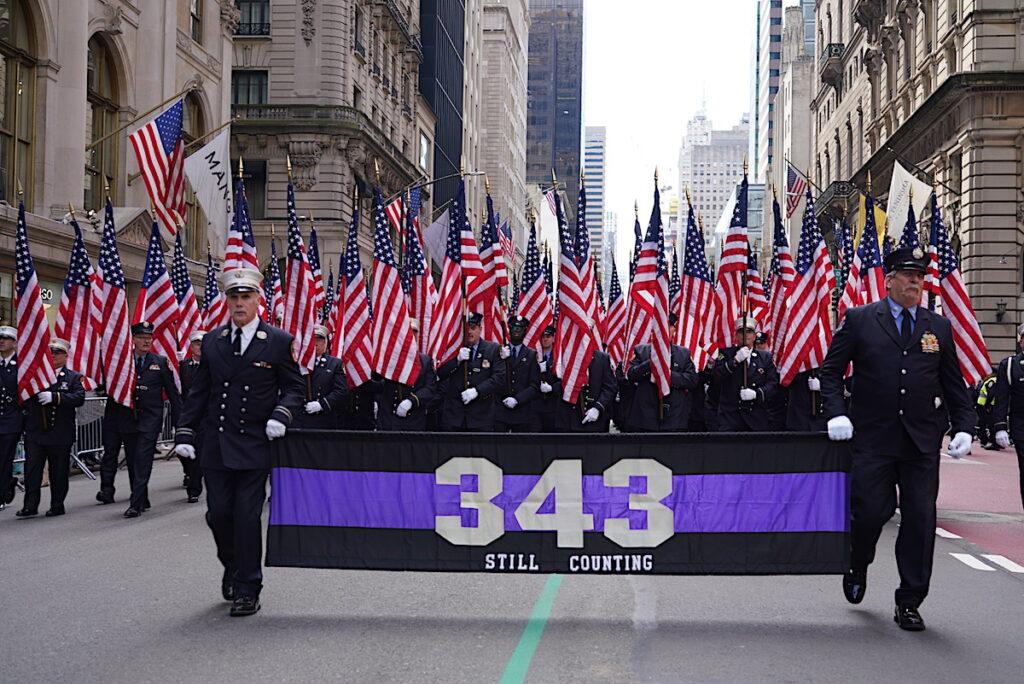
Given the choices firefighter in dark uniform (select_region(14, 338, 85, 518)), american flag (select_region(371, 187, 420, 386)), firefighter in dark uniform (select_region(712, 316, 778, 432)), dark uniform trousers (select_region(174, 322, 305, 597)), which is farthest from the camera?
american flag (select_region(371, 187, 420, 386))

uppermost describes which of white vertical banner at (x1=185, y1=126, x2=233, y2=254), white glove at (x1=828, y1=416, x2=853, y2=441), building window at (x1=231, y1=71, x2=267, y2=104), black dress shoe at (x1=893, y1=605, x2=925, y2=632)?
building window at (x1=231, y1=71, x2=267, y2=104)

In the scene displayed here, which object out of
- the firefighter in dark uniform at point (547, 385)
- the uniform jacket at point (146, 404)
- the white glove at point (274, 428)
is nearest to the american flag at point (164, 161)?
the uniform jacket at point (146, 404)

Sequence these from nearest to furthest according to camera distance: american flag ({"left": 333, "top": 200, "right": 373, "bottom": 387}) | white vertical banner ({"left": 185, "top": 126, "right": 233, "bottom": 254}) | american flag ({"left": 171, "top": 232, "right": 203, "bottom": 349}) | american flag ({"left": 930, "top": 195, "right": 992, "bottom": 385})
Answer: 1. american flag ({"left": 930, "top": 195, "right": 992, "bottom": 385})
2. american flag ({"left": 333, "top": 200, "right": 373, "bottom": 387})
3. american flag ({"left": 171, "top": 232, "right": 203, "bottom": 349})
4. white vertical banner ({"left": 185, "top": 126, "right": 233, "bottom": 254})

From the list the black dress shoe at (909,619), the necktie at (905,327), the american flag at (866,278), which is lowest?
the black dress shoe at (909,619)

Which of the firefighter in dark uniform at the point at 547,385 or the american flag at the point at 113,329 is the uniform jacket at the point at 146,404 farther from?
the firefighter in dark uniform at the point at 547,385

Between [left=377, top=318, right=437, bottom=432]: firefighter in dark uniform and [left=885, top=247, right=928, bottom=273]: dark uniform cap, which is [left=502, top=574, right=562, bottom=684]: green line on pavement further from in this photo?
[left=377, top=318, right=437, bottom=432]: firefighter in dark uniform

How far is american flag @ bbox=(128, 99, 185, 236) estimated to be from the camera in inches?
954

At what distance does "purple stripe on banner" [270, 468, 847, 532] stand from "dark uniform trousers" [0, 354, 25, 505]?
6818 mm

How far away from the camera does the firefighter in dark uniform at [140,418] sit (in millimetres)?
13695

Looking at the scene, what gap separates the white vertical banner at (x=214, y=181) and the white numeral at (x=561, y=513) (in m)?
19.8

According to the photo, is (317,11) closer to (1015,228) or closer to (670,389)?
(1015,228)

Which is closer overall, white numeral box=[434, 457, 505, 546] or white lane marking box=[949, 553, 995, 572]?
white numeral box=[434, 457, 505, 546]

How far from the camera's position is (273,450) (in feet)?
25.7

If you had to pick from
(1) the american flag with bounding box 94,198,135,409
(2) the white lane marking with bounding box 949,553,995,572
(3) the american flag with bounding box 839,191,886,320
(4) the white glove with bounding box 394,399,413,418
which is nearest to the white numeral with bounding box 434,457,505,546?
(2) the white lane marking with bounding box 949,553,995,572
